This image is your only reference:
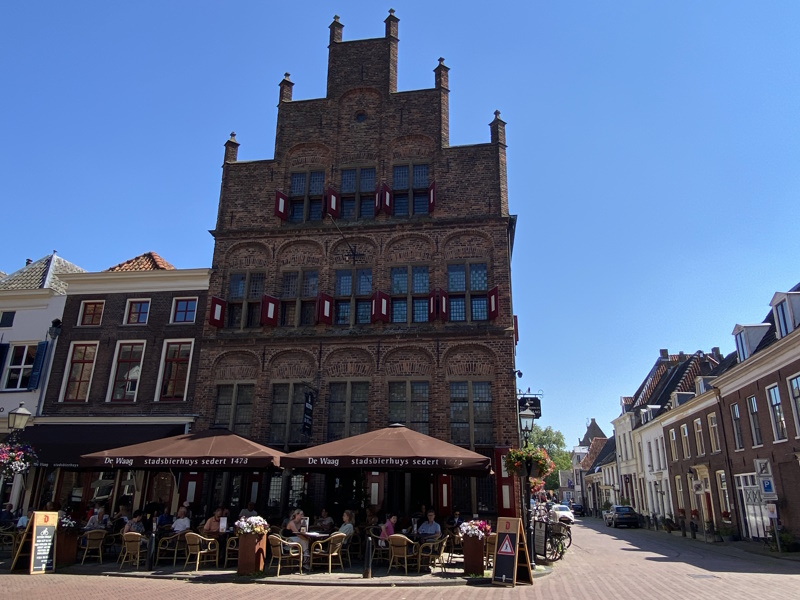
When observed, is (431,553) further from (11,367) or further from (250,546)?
(11,367)

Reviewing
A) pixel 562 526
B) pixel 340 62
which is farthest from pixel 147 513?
pixel 340 62

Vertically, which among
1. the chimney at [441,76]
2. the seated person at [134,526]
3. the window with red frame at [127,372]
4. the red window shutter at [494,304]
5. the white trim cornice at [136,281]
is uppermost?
the chimney at [441,76]

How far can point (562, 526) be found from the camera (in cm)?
1686

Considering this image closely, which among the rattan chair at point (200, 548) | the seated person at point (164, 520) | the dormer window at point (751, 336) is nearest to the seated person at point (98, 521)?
the seated person at point (164, 520)

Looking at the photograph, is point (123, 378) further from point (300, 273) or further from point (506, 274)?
point (506, 274)

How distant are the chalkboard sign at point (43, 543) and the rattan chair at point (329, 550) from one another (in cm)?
580

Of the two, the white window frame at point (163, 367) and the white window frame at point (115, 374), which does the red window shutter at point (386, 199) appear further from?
the white window frame at point (115, 374)

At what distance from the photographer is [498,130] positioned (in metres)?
21.2

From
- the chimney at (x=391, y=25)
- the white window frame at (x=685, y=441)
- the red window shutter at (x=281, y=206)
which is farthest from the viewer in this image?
the white window frame at (x=685, y=441)

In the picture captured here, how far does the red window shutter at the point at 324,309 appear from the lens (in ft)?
64.5

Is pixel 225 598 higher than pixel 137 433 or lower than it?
lower

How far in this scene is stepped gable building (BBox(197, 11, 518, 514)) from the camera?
18.4 m

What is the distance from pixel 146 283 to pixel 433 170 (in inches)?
455

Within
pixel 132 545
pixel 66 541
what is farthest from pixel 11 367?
pixel 132 545
